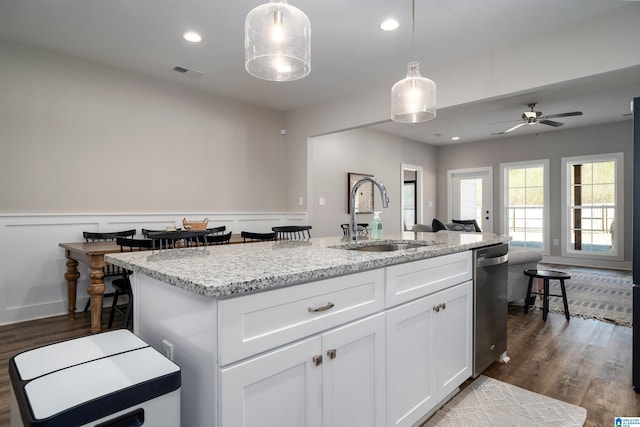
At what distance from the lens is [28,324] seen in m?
3.24

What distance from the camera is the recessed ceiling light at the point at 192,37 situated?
3.14 metres

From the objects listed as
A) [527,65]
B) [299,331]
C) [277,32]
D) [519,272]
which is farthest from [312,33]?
[519,272]

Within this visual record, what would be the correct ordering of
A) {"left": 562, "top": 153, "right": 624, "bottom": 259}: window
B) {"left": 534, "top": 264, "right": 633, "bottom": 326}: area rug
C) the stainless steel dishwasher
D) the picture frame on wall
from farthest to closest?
{"left": 562, "top": 153, "right": 624, "bottom": 259}: window → the picture frame on wall → {"left": 534, "top": 264, "right": 633, "bottom": 326}: area rug → the stainless steel dishwasher

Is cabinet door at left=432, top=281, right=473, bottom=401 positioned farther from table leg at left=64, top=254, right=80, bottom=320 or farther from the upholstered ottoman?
table leg at left=64, top=254, right=80, bottom=320

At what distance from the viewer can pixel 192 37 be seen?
10.5 ft

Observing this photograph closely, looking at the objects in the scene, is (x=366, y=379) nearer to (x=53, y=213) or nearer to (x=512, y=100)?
(x=53, y=213)

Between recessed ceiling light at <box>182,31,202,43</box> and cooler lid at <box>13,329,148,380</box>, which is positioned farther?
recessed ceiling light at <box>182,31,202,43</box>

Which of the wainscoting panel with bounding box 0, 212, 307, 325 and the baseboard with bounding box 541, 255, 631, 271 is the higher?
the wainscoting panel with bounding box 0, 212, 307, 325

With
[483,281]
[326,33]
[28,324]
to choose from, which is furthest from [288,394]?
[28,324]

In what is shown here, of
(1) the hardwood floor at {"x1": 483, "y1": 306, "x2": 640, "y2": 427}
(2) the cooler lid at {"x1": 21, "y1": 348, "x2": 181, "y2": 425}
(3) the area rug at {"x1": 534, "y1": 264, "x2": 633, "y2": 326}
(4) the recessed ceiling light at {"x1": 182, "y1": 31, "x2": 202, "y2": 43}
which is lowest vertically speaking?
(1) the hardwood floor at {"x1": 483, "y1": 306, "x2": 640, "y2": 427}

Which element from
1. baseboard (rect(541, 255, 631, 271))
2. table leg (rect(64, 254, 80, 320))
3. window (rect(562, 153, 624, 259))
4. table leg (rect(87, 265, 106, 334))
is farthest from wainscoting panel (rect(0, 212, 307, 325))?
window (rect(562, 153, 624, 259))

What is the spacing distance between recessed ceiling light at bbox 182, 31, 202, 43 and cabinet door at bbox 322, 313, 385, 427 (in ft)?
9.89

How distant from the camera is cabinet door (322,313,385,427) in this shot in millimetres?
1216

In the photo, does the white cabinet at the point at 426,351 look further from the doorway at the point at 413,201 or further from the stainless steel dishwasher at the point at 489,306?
the doorway at the point at 413,201
